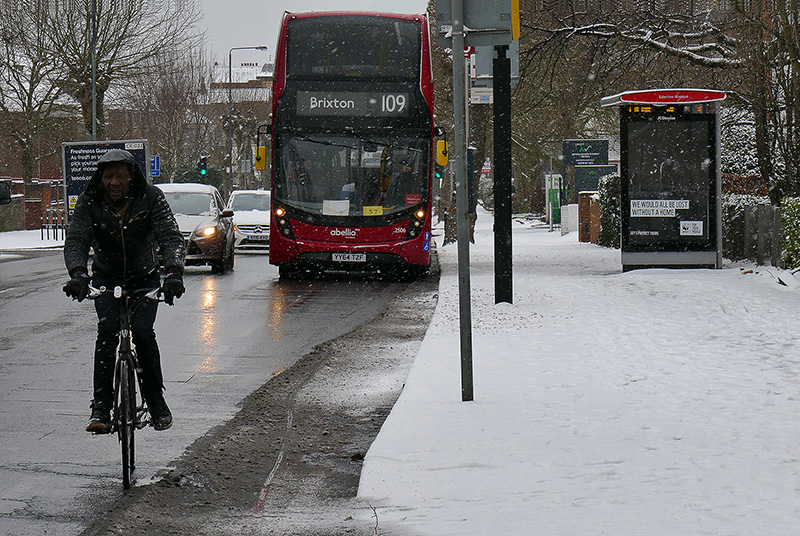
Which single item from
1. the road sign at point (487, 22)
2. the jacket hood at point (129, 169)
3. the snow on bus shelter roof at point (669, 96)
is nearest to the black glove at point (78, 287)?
the jacket hood at point (129, 169)

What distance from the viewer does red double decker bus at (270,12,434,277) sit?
62.2 ft

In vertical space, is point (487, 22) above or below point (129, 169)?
above

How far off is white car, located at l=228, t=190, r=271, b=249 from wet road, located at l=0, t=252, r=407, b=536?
860 centimetres

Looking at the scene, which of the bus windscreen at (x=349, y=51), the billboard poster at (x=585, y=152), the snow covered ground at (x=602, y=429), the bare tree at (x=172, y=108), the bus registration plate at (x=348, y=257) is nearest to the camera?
the snow covered ground at (x=602, y=429)

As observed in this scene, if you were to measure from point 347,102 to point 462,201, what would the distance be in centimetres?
1193

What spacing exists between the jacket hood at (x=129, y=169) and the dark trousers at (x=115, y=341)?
0.47 m

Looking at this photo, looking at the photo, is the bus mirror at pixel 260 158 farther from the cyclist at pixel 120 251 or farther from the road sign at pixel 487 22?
the cyclist at pixel 120 251

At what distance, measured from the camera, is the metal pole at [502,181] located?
13742 mm

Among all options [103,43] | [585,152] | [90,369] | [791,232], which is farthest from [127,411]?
[103,43]

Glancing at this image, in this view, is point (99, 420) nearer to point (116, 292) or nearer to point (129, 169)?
point (116, 292)

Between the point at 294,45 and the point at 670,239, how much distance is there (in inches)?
268

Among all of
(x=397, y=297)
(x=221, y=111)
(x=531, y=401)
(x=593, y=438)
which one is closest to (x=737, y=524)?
(x=593, y=438)

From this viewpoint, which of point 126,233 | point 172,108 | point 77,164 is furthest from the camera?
point 172,108

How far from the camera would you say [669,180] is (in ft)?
60.8
